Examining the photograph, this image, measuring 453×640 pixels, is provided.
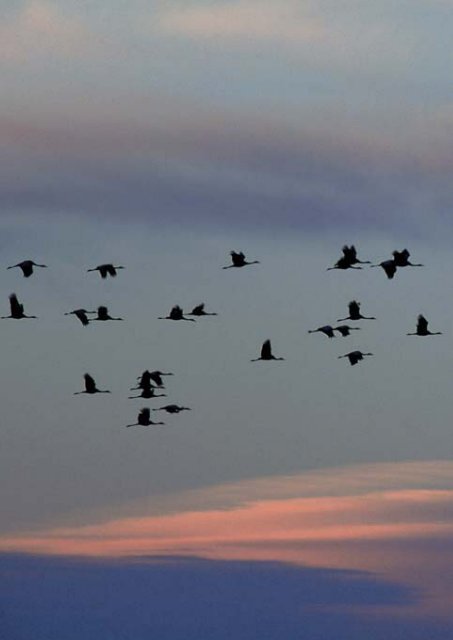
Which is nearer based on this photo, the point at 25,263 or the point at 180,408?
the point at 25,263

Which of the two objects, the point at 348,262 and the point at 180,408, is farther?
the point at 180,408

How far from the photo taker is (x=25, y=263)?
16650 centimetres

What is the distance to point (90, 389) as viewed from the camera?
6900 inches

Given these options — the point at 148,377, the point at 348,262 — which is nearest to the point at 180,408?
the point at 148,377

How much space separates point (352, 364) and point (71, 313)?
16.5 meters

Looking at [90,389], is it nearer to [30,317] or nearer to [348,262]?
[30,317]

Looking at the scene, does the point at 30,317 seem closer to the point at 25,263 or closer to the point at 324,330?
the point at 25,263

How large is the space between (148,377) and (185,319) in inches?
157

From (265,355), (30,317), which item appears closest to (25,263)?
(30,317)

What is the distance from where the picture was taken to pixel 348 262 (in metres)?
168

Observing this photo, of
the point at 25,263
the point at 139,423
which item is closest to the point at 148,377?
the point at 139,423

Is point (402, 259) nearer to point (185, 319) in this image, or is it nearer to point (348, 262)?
point (348, 262)

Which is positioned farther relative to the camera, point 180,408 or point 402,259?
point 180,408

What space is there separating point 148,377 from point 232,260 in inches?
354
